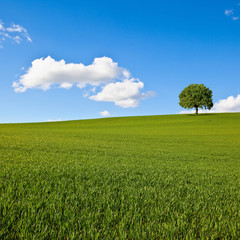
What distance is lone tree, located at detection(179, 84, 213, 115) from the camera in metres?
63.1

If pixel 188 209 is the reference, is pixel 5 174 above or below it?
above

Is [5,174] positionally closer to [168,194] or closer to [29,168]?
[29,168]

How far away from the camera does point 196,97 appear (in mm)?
63406

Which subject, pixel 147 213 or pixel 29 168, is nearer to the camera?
pixel 147 213

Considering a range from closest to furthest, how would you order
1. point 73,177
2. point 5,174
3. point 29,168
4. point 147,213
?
point 147,213 < point 5,174 < point 73,177 < point 29,168

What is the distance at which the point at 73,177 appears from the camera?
372 cm

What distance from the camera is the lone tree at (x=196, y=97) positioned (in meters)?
63.1

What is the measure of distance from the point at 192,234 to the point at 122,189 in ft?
4.78

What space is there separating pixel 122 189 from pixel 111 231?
126 centimetres

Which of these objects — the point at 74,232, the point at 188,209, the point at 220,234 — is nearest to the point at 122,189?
the point at 188,209

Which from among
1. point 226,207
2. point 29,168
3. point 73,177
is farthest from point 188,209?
point 29,168

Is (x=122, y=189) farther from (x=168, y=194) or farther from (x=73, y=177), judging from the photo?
(x=73, y=177)

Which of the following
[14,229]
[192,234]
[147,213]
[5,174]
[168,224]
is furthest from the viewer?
[5,174]

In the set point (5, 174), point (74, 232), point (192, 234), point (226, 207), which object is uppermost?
point (5, 174)
